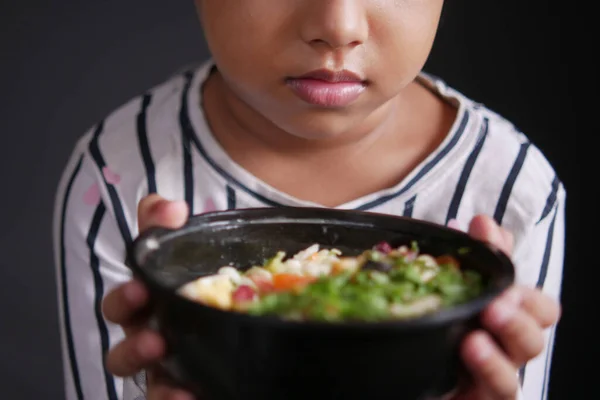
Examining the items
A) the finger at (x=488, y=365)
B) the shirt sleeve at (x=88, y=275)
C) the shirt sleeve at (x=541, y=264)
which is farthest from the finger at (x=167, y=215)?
the shirt sleeve at (x=541, y=264)

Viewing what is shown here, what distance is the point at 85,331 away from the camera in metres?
Result: 0.93

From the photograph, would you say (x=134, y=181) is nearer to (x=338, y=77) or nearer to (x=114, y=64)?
(x=338, y=77)

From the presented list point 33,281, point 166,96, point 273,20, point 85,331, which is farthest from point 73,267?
point 33,281

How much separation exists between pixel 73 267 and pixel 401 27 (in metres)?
0.52

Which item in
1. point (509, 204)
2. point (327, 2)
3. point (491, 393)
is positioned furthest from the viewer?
point (509, 204)

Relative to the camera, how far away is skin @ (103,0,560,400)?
49 centimetres

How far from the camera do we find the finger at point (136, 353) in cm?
47

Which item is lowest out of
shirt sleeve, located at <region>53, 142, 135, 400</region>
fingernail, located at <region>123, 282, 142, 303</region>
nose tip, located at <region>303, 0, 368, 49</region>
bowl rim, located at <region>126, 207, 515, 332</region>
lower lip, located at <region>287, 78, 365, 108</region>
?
shirt sleeve, located at <region>53, 142, 135, 400</region>

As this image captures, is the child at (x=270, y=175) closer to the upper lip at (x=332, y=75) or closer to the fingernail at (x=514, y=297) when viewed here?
the upper lip at (x=332, y=75)

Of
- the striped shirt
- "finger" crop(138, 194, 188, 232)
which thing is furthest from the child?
"finger" crop(138, 194, 188, 232)

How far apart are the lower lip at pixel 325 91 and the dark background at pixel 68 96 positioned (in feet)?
1.74

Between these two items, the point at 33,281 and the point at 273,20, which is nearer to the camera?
the point at 273,20

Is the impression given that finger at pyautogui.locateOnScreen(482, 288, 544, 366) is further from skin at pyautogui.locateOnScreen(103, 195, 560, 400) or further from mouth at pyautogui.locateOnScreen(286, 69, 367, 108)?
mouth at pyautogui.locateOnScreen(286, 69, 367, 108)

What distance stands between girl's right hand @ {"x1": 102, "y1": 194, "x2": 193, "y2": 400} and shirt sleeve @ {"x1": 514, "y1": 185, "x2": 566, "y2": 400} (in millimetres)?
505
